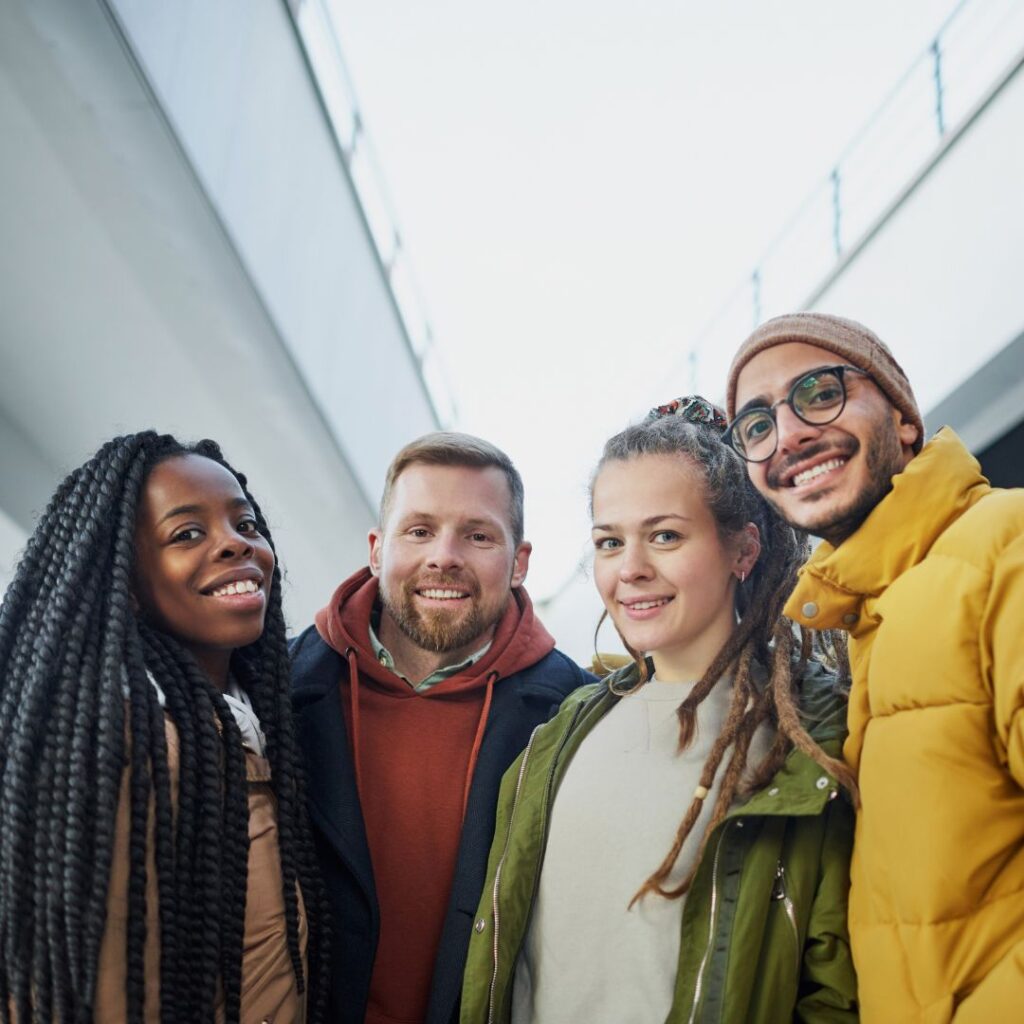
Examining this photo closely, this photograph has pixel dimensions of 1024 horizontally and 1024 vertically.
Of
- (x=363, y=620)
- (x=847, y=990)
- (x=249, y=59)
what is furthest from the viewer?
(x=249, y=59)

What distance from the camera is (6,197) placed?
3.58 meters

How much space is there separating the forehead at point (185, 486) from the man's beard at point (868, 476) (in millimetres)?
1199

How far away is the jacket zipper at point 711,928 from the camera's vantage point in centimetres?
181

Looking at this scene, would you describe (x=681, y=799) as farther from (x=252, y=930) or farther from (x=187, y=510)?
(x=187, y=510)

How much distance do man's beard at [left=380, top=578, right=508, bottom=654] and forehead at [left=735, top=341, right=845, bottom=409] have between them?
98 cm

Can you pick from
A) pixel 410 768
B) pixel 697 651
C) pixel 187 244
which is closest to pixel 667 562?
pixel 697 651

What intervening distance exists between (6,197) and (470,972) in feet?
9.91

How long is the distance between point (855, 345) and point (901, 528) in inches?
15.0

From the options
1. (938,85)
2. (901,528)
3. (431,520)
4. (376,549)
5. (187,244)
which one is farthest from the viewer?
(938,85)

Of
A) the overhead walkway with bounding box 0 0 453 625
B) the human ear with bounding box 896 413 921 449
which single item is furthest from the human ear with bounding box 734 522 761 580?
the overhead walkway with bounding box 0 0 453 625

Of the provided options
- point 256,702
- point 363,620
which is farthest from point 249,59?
point 256,702

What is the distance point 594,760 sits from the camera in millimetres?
2271

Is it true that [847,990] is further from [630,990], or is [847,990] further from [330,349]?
[330,349]

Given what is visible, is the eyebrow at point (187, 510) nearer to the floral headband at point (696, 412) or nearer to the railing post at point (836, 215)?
the floral headband at point (696, 412)
